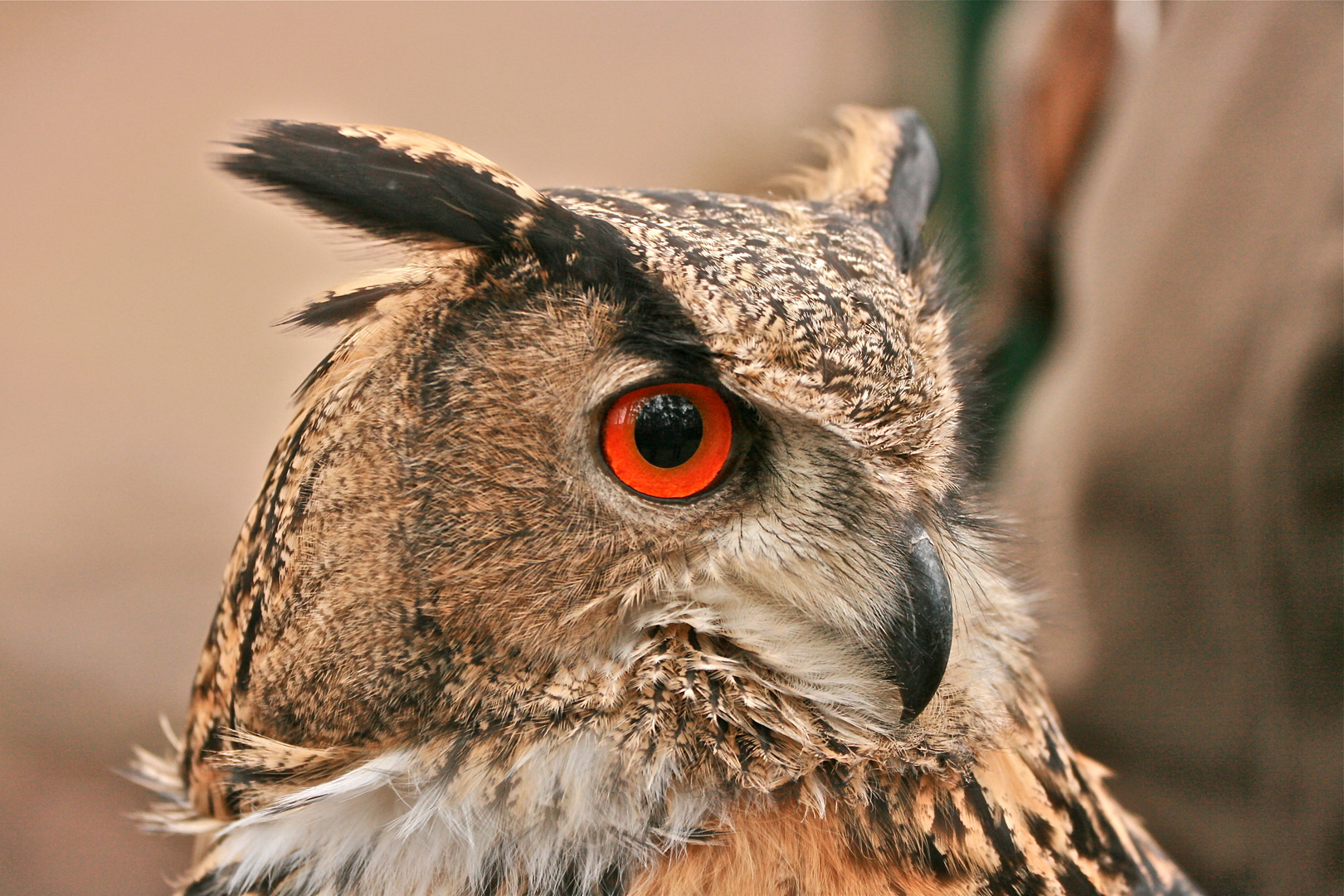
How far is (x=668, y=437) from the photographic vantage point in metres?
0.65

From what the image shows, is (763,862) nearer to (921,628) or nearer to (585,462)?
(921,628)

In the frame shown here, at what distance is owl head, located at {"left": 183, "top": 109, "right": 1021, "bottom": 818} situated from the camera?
66 centimetres

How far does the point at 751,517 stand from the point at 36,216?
2826mm

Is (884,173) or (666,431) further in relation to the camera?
(884,173)

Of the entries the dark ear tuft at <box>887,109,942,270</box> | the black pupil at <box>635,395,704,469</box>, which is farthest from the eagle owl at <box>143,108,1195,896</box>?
the dark ear tuft at <box>887,109,942,270</box>

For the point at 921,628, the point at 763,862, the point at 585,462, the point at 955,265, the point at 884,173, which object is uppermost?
the point at 884,173

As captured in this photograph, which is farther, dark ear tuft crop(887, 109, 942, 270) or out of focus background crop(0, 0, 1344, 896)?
out of focus background crop(0, 0, 1344, 896)

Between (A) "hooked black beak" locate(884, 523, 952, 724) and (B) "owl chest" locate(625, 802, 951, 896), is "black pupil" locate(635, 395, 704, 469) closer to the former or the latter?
(A) "hooked black beak" locate(884, 523, 952, 724)

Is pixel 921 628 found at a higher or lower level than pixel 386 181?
lower

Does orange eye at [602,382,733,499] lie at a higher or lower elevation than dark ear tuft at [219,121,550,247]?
lower

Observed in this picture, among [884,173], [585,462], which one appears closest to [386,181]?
[585,462]

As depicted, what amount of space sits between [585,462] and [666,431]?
0.22 feet

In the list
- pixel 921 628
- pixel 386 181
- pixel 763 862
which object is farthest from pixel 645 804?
pixel 386 181

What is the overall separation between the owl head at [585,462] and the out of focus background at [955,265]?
92 millimetres
